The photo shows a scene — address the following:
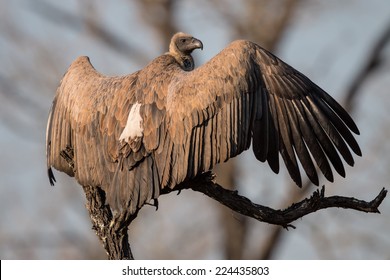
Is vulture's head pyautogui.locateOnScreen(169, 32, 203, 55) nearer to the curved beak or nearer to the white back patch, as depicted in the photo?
the curved beak

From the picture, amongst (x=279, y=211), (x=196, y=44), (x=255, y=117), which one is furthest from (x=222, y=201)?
(x=196, y=44)

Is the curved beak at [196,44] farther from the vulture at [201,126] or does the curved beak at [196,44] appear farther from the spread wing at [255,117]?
the spread wing at [255,117]

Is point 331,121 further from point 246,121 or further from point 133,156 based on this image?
point 133,156

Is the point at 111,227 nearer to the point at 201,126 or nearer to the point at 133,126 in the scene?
the point at 133,126

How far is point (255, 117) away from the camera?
33.7 ft

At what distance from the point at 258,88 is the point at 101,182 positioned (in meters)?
1.65

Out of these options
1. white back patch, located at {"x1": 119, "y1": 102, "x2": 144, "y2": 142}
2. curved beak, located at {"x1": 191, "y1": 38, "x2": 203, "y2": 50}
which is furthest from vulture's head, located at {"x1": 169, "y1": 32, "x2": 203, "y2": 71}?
white back patch, located at {"x1": 119, "y1": 102, "x2": 144, "y2": 142}

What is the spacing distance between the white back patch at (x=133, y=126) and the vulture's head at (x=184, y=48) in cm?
167

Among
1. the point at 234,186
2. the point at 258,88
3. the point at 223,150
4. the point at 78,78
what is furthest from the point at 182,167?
the point at 234,186

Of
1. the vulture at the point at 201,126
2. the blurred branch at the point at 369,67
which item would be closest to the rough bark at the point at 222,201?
the vulture at the point at 201,126

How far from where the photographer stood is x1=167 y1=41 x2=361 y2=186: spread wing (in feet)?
33.1

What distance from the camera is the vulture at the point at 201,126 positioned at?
1004 cm

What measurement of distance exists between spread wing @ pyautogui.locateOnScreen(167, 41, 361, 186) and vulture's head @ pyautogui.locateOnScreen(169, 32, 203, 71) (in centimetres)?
131

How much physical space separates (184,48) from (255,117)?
77.6 inches
